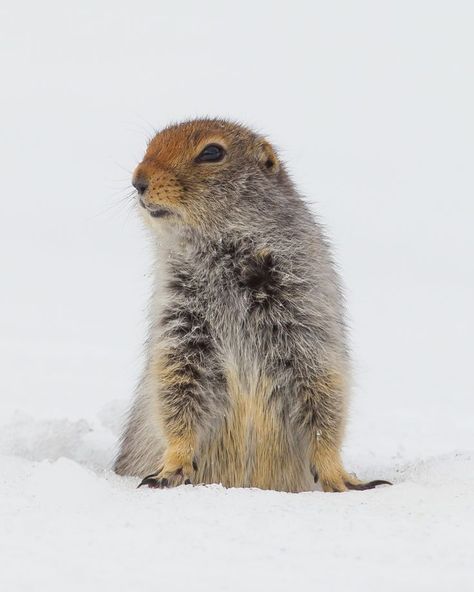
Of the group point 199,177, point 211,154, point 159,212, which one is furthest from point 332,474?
point 211,154

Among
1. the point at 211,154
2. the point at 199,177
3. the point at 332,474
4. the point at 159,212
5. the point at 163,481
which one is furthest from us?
the point at 211,154

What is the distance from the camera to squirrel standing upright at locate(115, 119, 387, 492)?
21.2 feet

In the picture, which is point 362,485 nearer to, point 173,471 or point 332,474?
point 332,474

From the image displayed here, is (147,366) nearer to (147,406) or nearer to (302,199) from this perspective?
(147,406)

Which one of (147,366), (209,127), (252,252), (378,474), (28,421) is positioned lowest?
(28,421)

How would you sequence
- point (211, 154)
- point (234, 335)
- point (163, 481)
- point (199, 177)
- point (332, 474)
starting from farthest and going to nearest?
point (211, 154), point (199, 177), point (234, 335), point (332, 474), point (163, 481)

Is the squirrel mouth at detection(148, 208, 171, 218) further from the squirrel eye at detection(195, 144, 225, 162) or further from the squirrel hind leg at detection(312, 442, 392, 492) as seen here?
the squirrel hind leg at detection(312, 442, 392, 492)

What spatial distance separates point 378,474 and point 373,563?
3437mm

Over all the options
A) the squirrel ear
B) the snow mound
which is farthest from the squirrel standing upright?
the snow mound

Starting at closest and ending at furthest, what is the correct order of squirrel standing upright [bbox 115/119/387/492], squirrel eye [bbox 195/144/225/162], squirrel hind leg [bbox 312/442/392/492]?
squirrel hind leg [bbox 312/442/392/492]
squirrel standing upright [bbox 115/119/387/492]
squirrel eye [bbox 195/144/225/162]

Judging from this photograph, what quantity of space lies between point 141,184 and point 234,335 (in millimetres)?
1100

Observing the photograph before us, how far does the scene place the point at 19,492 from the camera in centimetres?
539

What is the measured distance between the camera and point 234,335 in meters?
6.57

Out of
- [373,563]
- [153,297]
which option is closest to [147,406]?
[153,297]
